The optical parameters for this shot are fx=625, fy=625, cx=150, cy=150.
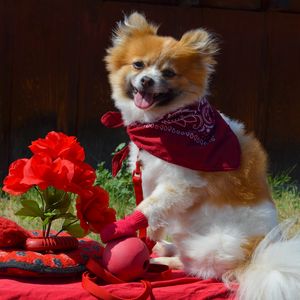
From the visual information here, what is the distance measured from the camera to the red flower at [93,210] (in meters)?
2.44

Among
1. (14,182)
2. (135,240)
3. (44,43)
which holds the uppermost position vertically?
(44,43)

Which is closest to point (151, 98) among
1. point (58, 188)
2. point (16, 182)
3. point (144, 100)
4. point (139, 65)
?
point (144, 100)

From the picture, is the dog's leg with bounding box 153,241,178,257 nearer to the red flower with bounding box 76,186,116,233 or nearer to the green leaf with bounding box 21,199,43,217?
the red flower with bounding box 76,186,116,233

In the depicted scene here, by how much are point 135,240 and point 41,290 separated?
402 millimetres

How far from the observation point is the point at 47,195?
2.44m

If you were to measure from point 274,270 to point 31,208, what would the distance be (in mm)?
955

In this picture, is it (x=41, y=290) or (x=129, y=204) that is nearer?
(x=41, y=290)

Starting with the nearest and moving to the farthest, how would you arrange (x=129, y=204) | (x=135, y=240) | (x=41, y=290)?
(x=41, y=290) < (x=135, y=240) < (x=129, y=204)

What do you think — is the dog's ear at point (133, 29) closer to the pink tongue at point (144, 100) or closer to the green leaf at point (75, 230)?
the pink tongue at point (144, 100)

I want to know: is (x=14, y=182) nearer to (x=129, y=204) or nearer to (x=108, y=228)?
(x=108, y=228)

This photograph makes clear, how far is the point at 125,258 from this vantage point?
2.37m

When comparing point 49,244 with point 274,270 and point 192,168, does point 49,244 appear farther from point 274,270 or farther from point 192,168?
point 274,270

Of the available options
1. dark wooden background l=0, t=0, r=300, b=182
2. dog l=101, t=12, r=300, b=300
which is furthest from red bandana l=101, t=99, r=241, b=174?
dark wooden background l=0, t=0, r=300, b=182

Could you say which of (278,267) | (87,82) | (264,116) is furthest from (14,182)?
(264,116)
